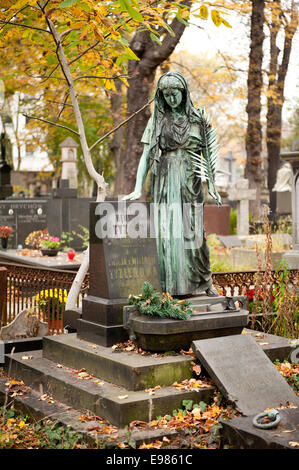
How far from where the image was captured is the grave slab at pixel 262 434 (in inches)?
190

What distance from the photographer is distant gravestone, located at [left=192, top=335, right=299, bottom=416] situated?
5.92 metres

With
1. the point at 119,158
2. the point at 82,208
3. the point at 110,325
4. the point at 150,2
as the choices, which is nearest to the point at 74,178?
the point at 119,158

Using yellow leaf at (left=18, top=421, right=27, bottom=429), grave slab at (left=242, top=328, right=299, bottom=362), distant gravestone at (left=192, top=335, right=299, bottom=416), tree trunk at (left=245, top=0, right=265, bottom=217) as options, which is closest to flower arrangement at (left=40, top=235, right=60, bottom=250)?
grave slab at (left=242, top=328, right=299, bottom=362)

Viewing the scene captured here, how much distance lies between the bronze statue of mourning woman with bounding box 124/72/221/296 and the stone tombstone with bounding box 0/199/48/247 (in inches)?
447

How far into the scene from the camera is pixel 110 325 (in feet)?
22.8

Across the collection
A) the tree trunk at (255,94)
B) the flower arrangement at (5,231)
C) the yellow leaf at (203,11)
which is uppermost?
the tree trunk at (255,94)

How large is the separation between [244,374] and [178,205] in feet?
7.18

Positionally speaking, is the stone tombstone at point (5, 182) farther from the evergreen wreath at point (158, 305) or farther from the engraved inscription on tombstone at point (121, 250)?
the evergreen wreath at point (158, 305)

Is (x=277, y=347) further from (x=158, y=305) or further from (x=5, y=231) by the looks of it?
(x=5, y=231)

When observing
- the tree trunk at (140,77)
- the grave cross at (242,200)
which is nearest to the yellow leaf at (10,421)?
the tree trunk at (140,77)

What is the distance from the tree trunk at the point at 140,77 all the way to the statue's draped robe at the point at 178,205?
23.4ft
